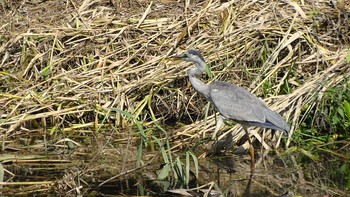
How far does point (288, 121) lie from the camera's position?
816cm

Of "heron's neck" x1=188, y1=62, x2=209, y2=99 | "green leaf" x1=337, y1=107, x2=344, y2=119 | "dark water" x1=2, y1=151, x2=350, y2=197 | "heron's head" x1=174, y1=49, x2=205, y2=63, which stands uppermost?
"heron's head" x1=174, y1=49, x2=205, y2=63

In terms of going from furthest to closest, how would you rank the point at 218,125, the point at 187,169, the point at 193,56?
the point at 193,56 → the point at 218,125 → the point at 187,169

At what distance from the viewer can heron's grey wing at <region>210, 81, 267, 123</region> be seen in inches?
301

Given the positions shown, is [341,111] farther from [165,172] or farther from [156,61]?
[156,61]

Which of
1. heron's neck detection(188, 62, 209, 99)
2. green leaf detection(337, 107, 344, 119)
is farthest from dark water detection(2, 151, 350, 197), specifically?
heron's neck detection(188, 62, 209, 99)

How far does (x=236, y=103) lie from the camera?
7.80 meters

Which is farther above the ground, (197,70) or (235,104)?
(197,70)

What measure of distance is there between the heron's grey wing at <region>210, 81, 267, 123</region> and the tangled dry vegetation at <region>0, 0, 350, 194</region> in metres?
0.39

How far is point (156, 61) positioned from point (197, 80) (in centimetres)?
118

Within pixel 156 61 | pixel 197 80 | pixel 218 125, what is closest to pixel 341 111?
pixel 218 125

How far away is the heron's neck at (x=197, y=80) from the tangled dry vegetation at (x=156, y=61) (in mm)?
330

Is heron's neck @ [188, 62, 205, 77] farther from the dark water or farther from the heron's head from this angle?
the dark water

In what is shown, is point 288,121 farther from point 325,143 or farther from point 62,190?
point 62,190

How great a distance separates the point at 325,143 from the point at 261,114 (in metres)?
0.89
